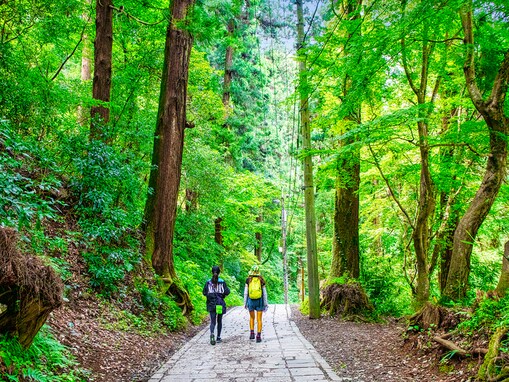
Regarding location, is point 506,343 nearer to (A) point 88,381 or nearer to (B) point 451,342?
(B) point 451,342

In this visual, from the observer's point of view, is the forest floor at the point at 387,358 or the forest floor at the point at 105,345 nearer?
the forest floor at the point at 387,358

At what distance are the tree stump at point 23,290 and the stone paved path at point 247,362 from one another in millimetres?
1800

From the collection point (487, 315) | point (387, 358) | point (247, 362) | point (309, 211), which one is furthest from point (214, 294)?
point (487, 315)

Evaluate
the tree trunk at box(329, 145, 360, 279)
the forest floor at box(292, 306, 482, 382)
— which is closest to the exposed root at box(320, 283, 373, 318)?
the tree trunk at box(329, 145, 360, 279)

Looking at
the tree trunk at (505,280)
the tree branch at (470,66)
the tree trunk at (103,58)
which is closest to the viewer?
the tree trunk at (505,280)

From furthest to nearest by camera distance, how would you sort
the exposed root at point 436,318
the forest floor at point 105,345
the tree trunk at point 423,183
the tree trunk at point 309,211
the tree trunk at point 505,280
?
1. the tree trunk at point 309,211
2. the tree trunk at point 423,183
3. the exposed root at point 436,318
4. the forest floor at point 105,345
5. the tree trunk at point 505,280

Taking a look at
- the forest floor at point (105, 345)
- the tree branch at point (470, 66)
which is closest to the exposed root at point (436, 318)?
the tree branch at point (470, 66)

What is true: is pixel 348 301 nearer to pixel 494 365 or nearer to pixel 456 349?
pixel 456 349

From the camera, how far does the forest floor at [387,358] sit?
4910mm

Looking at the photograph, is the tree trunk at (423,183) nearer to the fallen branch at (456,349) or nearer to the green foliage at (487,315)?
the fallen branch at (456,349)

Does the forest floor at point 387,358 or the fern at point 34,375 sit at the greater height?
the fern at point 34,375

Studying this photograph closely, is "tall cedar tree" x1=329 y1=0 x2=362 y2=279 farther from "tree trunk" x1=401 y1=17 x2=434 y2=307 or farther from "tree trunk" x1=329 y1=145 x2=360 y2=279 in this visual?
"tree trunk" x1=401 y1=17 x2=434 y2=307

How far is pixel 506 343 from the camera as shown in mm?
4113

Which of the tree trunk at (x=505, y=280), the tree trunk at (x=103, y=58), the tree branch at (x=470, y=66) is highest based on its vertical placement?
the tree trunk at (x=103, y=58)
